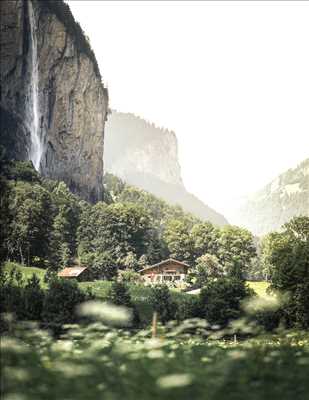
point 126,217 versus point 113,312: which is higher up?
point 126,217

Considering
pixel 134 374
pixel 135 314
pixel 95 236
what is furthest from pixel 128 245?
pixel 134 374

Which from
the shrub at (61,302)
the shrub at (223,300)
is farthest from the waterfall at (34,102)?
the shrub at (61,302)

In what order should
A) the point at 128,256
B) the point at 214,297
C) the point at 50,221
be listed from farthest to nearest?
the point at 128,256 → the point at 50,221 → the point at 214,297

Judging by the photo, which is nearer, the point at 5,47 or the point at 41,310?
the point at 41,310

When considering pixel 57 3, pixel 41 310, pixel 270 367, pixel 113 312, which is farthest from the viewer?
pixel 57 3

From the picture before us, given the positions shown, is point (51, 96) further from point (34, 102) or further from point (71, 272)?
point (71, 272)

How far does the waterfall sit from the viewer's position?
10269cm

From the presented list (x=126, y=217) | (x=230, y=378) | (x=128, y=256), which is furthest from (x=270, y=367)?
(x=126, y=217)

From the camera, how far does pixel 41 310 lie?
3062 cm

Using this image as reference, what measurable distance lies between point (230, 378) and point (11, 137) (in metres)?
93.8

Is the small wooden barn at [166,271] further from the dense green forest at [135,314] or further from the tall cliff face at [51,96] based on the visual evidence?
the tall cliff face at [51,96]

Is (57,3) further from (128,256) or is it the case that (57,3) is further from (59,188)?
(128,256)

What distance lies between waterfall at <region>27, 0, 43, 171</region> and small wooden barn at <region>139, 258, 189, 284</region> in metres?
37.0

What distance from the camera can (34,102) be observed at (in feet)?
350
